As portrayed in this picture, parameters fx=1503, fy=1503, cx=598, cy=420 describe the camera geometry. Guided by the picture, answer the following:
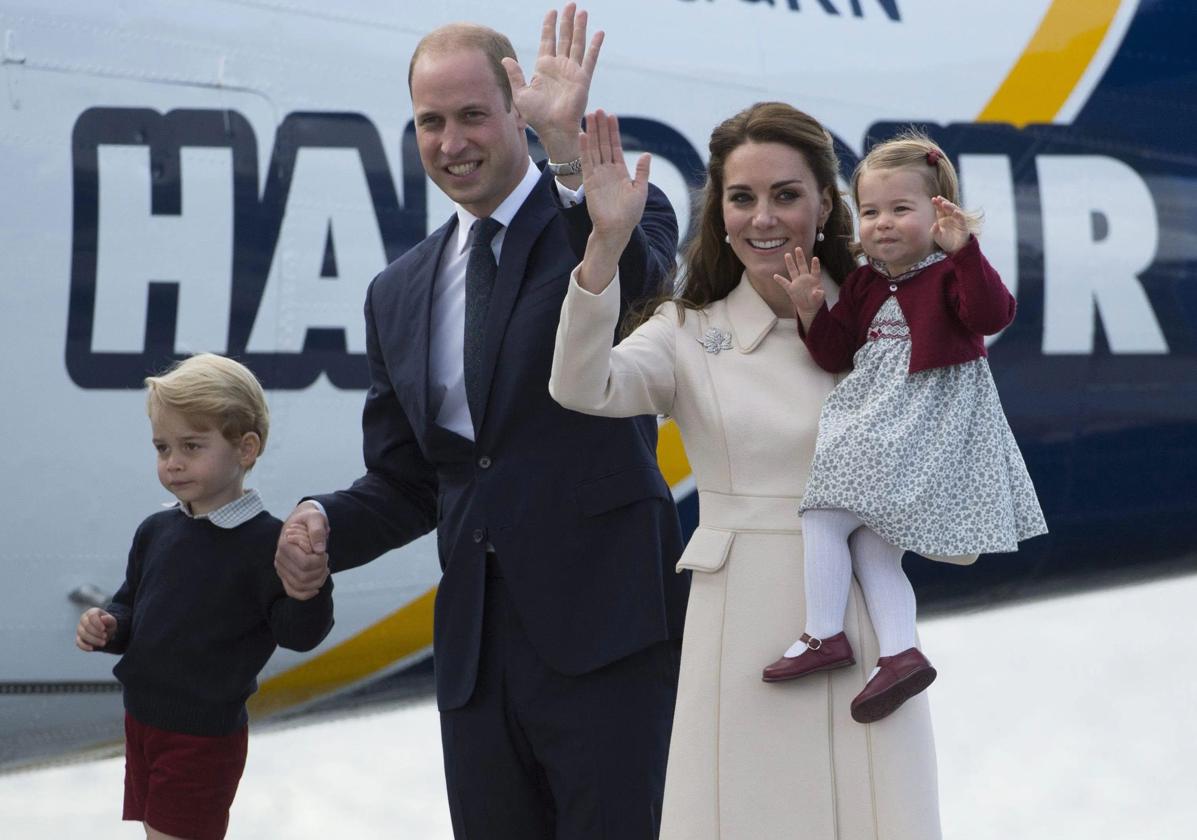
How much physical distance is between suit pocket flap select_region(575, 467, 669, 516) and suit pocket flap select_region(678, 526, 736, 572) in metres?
0.29

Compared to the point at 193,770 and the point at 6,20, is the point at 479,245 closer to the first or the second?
the point at 193,770

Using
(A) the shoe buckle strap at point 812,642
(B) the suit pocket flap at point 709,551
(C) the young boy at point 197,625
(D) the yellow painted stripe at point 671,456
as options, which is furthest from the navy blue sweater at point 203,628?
(D) the yellow painted stripe at point 671,456

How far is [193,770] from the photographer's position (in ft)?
10.9

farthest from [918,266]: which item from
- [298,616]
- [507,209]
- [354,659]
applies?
[354,659]

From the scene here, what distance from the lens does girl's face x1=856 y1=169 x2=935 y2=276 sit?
2664 mm

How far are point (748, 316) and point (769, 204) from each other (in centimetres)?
21

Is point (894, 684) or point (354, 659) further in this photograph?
point (354, 659)

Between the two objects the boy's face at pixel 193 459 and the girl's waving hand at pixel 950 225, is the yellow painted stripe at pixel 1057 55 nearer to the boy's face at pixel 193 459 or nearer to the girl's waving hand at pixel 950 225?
the girl's waving hand at pixel 950 225

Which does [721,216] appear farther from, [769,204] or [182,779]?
[182,779]

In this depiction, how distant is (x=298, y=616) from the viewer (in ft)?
10.7

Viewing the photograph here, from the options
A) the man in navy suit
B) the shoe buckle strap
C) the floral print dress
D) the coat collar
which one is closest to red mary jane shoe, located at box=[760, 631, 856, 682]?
the shoe buckle strap

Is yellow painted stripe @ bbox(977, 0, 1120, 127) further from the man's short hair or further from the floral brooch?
the floral brooch

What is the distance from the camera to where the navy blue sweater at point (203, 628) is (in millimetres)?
3332

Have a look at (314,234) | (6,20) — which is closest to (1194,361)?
(314,234)
